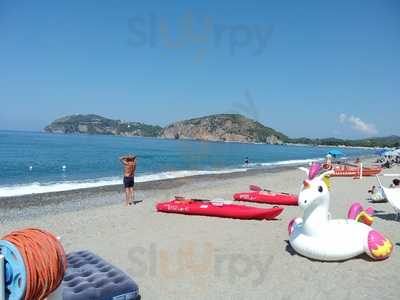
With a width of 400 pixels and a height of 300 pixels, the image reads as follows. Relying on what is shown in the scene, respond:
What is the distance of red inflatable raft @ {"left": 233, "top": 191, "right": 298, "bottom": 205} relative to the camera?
487 inches

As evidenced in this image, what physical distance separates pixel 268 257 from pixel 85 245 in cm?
357

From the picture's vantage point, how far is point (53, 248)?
3.09 meters

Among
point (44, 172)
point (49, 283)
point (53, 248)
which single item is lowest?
point (44, 172)

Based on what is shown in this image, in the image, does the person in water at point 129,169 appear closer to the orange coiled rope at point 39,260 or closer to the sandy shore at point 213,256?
the sandy shore at point 213,256

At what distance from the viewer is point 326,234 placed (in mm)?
6305

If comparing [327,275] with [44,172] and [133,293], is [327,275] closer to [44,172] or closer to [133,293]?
[133,293]

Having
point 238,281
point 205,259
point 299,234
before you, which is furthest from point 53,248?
point 299,234

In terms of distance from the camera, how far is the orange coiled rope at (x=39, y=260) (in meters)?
2.86

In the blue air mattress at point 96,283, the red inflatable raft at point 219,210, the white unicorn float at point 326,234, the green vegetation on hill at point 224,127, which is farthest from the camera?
the green vegetation on hill at point 224,127
